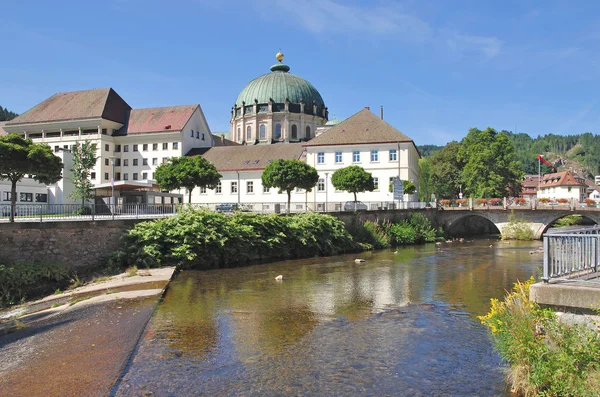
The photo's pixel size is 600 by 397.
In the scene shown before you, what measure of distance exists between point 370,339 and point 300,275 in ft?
34.9

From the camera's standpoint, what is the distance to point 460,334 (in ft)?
39.1

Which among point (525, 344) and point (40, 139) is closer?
point (525, 344)

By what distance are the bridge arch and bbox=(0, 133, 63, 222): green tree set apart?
3711 centimetres

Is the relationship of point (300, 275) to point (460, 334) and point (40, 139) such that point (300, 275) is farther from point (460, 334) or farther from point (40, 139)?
point (40, 139)

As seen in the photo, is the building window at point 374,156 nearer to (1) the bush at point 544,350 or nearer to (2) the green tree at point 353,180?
(2) the green tree at point 353,180

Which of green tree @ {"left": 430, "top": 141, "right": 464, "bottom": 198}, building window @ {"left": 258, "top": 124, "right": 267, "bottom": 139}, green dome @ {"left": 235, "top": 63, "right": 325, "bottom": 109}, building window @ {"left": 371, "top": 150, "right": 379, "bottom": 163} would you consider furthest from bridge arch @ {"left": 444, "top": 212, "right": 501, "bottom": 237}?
building window @ {"left": 258, "top": 124, "right": 267, "bottom": 139}

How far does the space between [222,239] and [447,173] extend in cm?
5562

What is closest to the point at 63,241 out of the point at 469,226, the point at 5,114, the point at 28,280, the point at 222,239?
the point at 28,280

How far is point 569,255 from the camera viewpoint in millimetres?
7781

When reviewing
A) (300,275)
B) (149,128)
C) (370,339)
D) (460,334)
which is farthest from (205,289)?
(149,128)

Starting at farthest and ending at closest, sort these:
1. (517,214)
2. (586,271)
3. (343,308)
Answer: (517,214) < (343,308) < (586,271)

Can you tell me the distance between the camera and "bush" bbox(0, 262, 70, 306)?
16.6 metres

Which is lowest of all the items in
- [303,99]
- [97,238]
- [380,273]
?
[380,273]

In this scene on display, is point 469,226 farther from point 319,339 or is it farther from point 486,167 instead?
point 319,339
